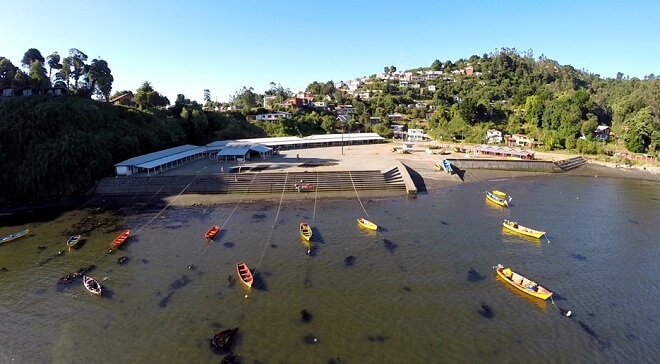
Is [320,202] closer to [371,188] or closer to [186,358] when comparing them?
[371,188]

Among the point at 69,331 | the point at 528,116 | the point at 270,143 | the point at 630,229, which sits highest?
the point at 528,116

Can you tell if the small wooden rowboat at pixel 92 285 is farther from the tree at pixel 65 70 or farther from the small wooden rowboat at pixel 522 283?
the tree at pixel 65 70

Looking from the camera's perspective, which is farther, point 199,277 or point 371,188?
point 371,188

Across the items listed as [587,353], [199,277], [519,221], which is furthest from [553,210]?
[199,277]

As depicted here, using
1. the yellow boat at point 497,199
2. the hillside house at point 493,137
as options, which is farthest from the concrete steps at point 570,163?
the yellow boat at point 497,199

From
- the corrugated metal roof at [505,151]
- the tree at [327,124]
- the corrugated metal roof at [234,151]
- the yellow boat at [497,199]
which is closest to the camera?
the yellow boat at [497,199]

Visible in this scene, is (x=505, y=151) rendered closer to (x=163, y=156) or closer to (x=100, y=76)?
(x=163, y=156)

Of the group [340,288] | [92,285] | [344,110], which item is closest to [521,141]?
[344,110]
